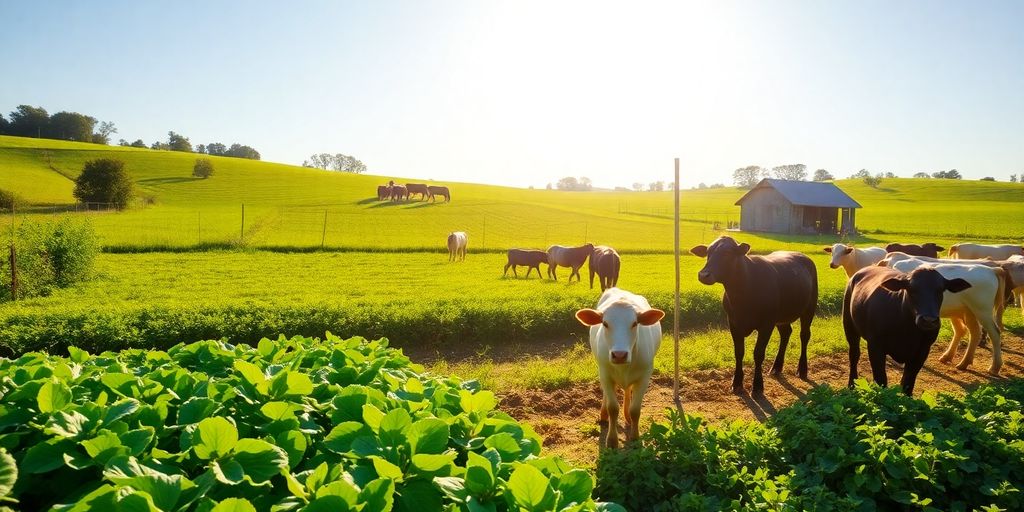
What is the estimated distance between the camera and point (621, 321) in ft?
18.5

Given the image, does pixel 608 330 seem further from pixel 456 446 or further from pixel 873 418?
pixel 456 446

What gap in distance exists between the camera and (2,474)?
55.9 inches

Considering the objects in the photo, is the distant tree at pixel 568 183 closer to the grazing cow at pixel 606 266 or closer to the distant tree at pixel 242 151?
the distant tree at pixel 242 151

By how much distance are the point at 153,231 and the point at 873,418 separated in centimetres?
3674

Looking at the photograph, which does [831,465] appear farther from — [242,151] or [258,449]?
[242,151]

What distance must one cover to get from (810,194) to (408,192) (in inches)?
1614

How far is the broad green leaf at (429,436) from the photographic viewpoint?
1.91 metres

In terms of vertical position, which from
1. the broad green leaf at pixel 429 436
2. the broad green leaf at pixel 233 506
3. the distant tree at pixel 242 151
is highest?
the distant tree at pixel 242 151

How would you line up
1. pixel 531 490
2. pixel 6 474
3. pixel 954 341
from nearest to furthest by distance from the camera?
pixel 6 474
pixel 531 490
pixel 954 341

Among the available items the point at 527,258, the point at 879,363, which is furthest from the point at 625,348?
the point at 527,258

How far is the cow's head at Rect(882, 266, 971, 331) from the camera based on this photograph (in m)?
6.32

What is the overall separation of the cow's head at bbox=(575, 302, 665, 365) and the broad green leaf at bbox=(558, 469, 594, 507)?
360 cm

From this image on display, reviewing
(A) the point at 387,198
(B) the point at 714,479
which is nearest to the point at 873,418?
(B) the point at 714,479

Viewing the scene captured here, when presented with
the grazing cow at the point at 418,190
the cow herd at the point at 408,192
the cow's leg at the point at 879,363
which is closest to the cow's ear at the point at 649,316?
the cow's leg at the point at 879,363
